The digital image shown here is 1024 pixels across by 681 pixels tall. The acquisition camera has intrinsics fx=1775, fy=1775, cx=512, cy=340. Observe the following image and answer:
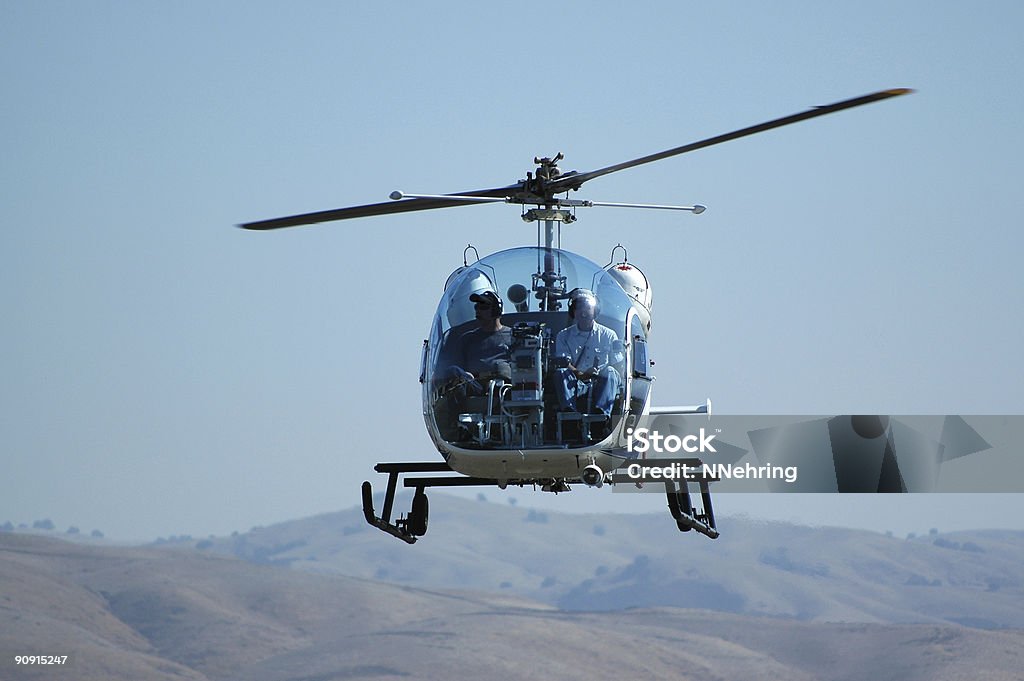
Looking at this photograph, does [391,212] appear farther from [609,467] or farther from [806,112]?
[806,112]

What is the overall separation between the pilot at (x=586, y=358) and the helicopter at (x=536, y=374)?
0.02m

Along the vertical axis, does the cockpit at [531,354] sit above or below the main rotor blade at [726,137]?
below

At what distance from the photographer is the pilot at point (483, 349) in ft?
83.3

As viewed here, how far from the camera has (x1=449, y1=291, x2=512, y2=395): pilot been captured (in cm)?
2539

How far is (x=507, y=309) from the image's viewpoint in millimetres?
26016

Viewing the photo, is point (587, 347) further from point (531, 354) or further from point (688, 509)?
point (688, 509)

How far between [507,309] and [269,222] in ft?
15.4

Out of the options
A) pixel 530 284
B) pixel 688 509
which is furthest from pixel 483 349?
pixel 688 509

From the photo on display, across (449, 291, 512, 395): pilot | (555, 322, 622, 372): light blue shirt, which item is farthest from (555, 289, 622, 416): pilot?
(449, 291, 512, 395): pilot

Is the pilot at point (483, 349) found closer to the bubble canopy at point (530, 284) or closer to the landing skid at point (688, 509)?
the bubble canopy at point (530, 284)

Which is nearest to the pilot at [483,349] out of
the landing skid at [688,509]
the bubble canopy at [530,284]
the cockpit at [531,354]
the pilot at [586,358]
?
the cockpit at [531,354]

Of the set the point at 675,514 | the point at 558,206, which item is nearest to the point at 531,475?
the point at 675,514

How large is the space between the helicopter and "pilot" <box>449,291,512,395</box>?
3 centimetres

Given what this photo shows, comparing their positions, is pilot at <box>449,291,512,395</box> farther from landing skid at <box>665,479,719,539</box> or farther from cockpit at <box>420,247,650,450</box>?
landing skid at <box>665,479,719,539</box>
